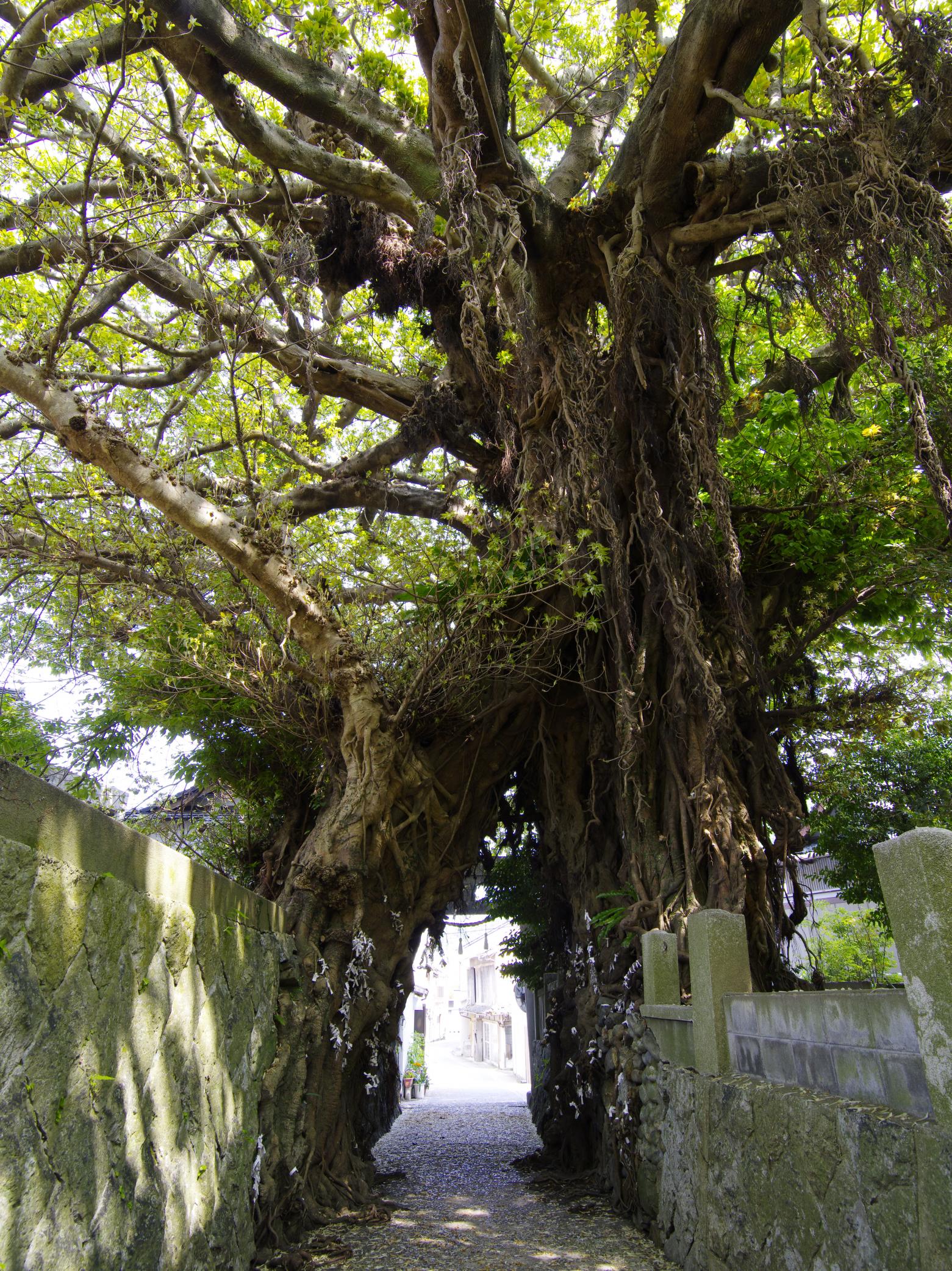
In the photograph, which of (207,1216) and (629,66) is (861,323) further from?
(207,1216)

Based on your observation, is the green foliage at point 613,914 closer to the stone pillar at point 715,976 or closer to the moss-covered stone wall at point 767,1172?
the moss-covered stone wall at point 767,1172

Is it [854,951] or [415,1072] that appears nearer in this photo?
[854,951]

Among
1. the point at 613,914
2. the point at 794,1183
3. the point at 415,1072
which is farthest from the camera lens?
the point at 415,1072

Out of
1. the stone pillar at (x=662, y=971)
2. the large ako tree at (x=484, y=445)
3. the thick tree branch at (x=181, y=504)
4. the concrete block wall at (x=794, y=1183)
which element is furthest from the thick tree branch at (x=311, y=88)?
the concrete block wall at (x=794, y=1183)

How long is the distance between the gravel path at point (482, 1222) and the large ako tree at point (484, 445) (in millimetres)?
510

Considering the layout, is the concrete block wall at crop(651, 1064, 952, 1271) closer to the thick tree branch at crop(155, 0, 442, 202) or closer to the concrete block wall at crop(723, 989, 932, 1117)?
the concrete block wall at crop(723, 989, 932, 1117)

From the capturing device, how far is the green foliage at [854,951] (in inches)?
471

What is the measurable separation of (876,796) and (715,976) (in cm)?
503

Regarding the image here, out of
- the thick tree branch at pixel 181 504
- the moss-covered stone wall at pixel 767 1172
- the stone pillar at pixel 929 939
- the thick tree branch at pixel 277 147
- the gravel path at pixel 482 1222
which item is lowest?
the gravel path at pixel 482 1222

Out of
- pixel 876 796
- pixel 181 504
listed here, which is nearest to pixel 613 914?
pixel 876 796

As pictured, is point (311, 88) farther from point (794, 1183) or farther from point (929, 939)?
point (794, 1183)

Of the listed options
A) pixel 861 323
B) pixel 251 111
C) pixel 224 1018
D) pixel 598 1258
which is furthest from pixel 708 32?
pixel 598 1258

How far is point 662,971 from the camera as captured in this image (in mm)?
5098

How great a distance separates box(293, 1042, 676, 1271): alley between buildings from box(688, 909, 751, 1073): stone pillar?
3.66 feet
